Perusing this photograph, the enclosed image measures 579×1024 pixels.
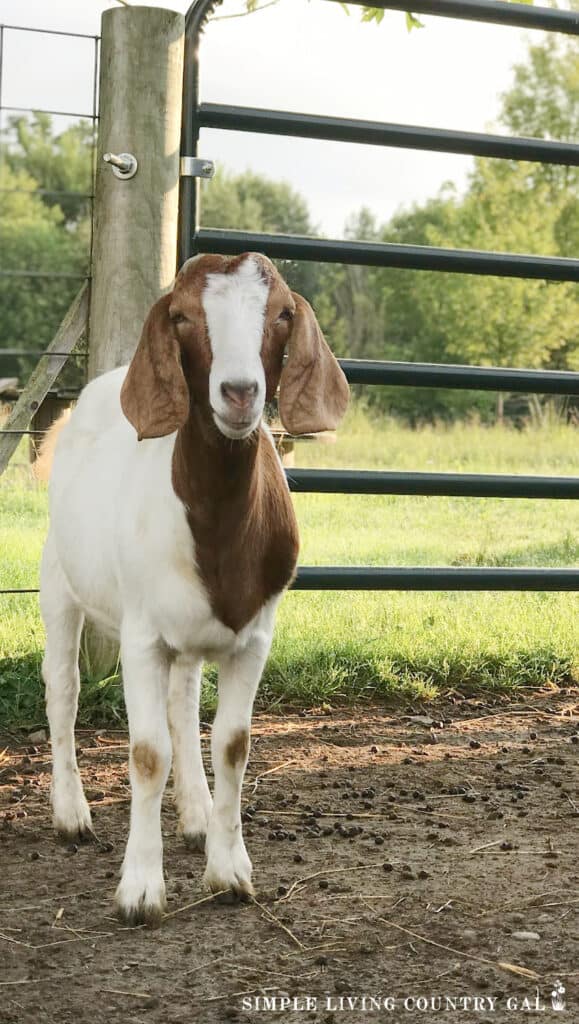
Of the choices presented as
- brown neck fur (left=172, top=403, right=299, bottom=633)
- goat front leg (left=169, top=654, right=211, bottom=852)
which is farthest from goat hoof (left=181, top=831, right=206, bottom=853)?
brown neck fur (left=172, top=403, right=299, bottom=633)

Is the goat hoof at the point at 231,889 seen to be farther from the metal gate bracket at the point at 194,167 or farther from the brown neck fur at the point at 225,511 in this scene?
the metal gate bracket at the point at 194,167

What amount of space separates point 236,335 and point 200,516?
0.49 meters

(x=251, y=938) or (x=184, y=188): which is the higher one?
(x=184, y=188)

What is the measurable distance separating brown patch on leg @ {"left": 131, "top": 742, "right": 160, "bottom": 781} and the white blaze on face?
763 millimetres

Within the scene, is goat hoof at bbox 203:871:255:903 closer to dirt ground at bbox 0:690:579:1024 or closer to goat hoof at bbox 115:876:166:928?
dirt ground at bbox 0:690:579:1024

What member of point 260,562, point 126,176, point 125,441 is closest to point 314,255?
point 126,176

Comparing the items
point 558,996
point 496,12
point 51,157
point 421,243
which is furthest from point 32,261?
point 558,996

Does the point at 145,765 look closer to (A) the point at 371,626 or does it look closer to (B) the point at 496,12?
(A) the point at 371,626

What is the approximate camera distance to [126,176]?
426cm

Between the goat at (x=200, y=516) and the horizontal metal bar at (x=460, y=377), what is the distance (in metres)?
1.57

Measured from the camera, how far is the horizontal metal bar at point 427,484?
4.61 meters

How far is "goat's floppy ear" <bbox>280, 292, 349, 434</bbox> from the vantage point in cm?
272

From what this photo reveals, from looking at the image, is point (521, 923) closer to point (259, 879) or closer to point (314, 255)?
point (259, 879)

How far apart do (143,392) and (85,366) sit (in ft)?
6.26
